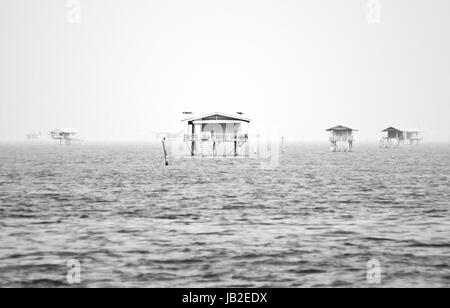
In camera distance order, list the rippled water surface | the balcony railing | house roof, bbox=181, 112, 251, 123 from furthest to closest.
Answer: house roof, bbox=181, 112, 251, 123 < the balcony railing < the rippled water surface

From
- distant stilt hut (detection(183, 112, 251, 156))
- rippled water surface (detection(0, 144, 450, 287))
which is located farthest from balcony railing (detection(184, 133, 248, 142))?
rippled water surface (detection(0, 144, 450, 287))

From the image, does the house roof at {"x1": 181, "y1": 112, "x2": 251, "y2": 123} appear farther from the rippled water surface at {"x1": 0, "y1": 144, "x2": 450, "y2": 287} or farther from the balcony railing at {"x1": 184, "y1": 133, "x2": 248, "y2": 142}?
the rippled water surface at {"x1": 0, "y1": 144, "x2": 450, "y2": 287}

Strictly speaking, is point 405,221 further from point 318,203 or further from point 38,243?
point 38,243

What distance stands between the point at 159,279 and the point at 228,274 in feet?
5.96

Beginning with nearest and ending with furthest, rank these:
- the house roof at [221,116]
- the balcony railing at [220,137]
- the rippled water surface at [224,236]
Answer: the rippled water surface at [224,236]
the balcony railing at [220,137]
the house roof at [221,116]

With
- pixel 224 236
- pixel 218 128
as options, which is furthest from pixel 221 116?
pixel 224 236

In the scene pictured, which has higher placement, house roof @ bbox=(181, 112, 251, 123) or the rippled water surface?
house roof @ bbox=(181, 112, 251, 123)

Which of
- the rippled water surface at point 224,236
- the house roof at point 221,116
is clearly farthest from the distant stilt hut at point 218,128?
the rippled water surface at point 224,236

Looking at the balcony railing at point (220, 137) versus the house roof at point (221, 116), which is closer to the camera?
the balcony railing at point (220, 137)

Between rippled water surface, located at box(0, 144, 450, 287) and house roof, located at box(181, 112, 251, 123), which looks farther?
house roof, located at box(181, 112, 251, 123)

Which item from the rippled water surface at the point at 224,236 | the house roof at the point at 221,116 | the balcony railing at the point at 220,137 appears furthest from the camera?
the house roof at the point at 221,116

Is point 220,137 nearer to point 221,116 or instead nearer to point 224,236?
point 221,116

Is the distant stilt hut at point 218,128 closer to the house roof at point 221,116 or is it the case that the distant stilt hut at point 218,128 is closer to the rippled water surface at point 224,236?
the house roof at point 221,116
